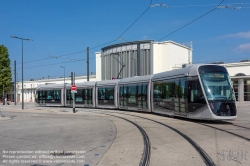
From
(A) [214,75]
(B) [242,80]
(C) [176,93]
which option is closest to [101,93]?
(C) [176,93]

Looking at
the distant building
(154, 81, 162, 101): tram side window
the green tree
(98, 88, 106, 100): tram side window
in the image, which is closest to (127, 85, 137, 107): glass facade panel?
(154, 81, 162, 101): tram side window

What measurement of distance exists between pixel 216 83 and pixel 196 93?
3.65 ft

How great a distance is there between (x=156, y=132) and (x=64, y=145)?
13.1 ft

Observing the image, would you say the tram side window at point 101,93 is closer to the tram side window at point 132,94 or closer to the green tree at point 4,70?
the tram side window at point 132,94

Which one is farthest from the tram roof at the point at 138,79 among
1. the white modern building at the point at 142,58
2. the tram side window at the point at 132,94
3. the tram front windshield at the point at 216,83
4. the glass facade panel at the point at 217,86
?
the white modern building at the point at 142,58

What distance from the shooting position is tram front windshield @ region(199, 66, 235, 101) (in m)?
13.7

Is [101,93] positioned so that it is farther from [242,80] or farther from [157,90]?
[242,80]

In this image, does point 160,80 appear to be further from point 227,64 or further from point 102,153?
point 227,64

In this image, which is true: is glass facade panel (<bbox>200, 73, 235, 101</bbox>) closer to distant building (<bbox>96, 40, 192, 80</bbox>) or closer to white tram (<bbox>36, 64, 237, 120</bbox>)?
white tram (<bbox>36, 64, 237, 120</bbox>)

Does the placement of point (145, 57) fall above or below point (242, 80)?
above

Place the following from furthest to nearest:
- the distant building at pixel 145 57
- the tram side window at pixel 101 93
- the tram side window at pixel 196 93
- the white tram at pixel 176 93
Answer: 1. the distant building at pixel 145 57
2. the tram side window at pixel 101 93
3. the tram side window at pixel 196 93
4. the white tram at pixel 176 93

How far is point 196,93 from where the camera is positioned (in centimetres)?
1433

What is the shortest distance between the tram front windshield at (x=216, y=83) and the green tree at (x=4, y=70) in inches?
2173

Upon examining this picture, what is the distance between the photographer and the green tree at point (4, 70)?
200 ft
